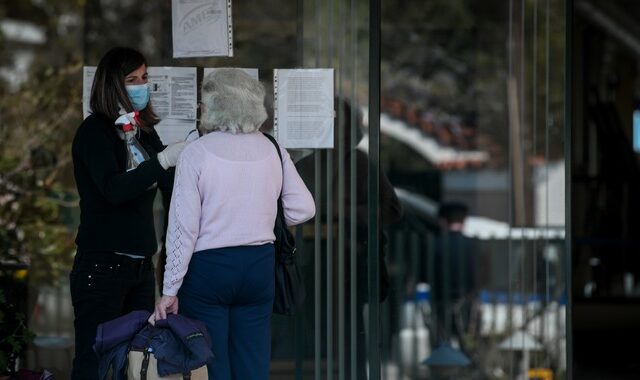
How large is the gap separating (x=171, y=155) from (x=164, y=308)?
570 mm

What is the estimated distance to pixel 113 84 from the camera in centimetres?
469

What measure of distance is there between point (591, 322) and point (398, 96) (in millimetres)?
6444

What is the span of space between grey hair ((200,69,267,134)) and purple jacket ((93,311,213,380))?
0.72m

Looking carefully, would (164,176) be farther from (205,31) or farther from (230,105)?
(205,31)

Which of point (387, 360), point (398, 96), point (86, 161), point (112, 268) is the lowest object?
point (387, 360)

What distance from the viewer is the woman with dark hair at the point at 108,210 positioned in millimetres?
4578

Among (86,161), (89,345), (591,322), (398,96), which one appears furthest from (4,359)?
(398,96)

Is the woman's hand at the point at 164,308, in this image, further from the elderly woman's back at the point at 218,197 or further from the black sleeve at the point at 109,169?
the black sleeve at the point at 109,169

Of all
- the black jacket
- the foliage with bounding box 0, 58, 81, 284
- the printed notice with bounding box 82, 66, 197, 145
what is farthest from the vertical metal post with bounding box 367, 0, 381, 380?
the foliage with bounding box 0, 58, 81, 284

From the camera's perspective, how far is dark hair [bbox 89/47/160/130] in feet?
15.3

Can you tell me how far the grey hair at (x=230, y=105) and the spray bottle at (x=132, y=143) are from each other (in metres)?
0.37

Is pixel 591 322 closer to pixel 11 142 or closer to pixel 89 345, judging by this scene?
pixel 11 142

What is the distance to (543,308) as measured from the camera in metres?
6.41

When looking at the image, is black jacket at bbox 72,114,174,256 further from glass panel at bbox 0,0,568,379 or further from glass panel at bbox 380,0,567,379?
glass panel at bbox 380,0,567,379
